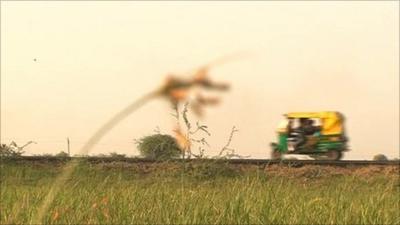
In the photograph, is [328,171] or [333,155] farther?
[333,155]

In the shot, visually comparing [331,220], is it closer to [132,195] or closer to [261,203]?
[261,203]

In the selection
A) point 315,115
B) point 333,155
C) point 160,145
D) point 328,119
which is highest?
point 315,115

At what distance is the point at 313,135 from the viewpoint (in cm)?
2059

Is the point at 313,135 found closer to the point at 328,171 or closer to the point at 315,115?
the point at 315,115

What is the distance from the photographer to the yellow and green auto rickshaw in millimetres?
20531

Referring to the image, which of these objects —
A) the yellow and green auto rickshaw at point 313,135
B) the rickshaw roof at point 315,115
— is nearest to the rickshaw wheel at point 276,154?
the yellow and green auto rickshaw at point 313,135

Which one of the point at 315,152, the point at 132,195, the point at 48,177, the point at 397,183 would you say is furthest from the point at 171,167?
the point at 132,195

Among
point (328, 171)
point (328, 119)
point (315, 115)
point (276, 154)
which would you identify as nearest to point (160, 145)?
point (328, 171)

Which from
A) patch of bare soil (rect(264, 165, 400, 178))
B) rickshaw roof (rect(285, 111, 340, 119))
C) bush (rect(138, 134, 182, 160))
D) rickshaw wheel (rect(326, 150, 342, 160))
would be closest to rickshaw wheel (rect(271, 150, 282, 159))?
rickshaw roof (rect(285, 111, 340, 119))

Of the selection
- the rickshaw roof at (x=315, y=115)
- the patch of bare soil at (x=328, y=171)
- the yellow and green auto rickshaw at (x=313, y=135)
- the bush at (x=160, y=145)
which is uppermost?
the rickshaw roof at (x=315, y=115)

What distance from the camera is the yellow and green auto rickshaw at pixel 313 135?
808 inches

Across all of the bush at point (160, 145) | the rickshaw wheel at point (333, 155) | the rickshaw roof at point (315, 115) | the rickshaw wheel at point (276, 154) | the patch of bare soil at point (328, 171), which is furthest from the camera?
the rickshaw wheel at point (276, 154)

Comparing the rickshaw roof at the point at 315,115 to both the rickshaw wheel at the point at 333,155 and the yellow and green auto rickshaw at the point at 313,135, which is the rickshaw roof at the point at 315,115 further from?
the rickshaw wheel at the point at 333,155

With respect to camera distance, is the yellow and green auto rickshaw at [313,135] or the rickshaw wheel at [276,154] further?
the rickshaw wheel at [276,154]
